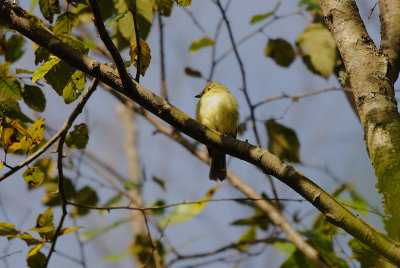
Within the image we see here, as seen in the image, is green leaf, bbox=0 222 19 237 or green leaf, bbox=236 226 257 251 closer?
green leaf, bbox=0 222 19 237

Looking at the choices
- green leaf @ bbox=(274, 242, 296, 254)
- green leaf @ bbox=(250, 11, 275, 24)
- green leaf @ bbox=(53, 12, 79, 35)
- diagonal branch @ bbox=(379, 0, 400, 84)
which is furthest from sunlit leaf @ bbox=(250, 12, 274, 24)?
green leaf @ bbox=(274, 242, 296, 254)

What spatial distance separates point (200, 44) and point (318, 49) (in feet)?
3.63

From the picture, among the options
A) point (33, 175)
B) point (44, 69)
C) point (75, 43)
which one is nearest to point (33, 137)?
point (33, 175)

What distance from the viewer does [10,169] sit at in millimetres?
1825

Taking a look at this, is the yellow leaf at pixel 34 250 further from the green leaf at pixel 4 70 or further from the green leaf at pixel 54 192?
the green leaf at pixel 4 70

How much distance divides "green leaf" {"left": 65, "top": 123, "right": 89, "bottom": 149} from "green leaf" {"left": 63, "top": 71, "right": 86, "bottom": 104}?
0.78 ft

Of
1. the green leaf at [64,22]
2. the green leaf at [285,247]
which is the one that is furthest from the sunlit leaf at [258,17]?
the green leaf at [285,247]

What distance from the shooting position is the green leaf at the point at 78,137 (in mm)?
2158

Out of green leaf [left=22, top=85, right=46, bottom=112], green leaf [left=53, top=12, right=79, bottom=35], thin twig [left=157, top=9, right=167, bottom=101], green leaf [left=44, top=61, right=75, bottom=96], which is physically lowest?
green leaf [left=44, top=61, right=75, bottom=96]

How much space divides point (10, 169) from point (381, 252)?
49.8 inches

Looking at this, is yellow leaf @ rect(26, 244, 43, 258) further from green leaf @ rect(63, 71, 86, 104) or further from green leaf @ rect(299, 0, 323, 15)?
green leaf @ rect(299, 0, 323, 15)

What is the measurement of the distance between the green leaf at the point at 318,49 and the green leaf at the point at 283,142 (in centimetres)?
52

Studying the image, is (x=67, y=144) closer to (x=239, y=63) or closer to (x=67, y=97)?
(x=67, y=97)

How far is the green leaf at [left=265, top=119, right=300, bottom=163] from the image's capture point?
121 inches
